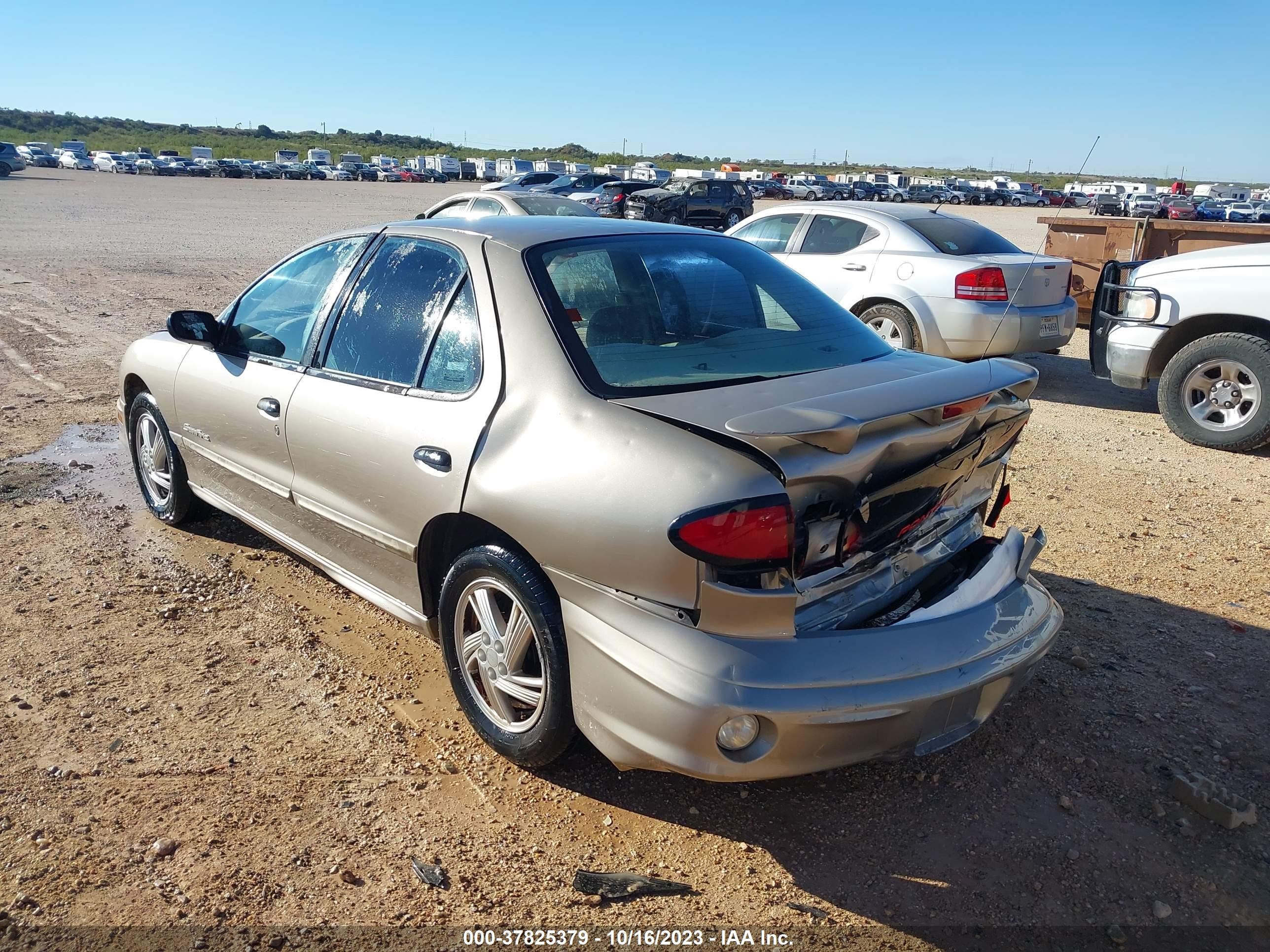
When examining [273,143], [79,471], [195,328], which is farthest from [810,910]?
[273,143]

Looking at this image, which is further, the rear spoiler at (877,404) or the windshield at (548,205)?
the windshield at (548,205)

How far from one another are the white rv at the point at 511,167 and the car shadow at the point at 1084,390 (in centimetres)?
6711

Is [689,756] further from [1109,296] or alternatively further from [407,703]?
[1109,296]

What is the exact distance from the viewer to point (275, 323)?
4.24 meters

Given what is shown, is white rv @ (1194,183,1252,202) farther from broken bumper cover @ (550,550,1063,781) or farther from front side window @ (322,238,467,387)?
broken bumper cover @ (550,550,1063,781)

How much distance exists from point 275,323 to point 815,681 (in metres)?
3.00

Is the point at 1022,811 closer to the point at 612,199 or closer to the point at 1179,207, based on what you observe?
the point at 612,199

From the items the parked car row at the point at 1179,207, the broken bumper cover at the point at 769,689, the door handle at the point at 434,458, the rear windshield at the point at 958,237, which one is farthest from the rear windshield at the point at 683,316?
the parked car row at the point at 1179,207

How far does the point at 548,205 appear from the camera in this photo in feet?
44.8

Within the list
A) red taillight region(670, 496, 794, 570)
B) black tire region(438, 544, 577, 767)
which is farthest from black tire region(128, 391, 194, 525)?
red taillight region(670, 496, 794, 570)

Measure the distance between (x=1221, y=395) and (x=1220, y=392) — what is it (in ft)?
0.06

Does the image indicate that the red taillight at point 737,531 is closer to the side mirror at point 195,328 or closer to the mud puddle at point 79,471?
the side mirror at point 195,328

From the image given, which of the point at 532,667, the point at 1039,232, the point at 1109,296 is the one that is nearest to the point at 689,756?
the point at 532,667

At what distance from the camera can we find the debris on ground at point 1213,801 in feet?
9.23
